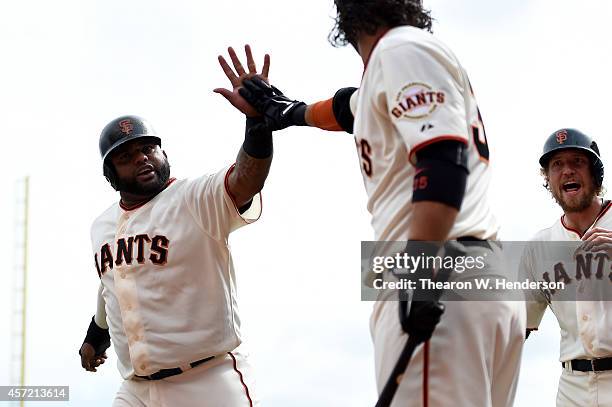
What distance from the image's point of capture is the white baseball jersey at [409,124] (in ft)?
15.1

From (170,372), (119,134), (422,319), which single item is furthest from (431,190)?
(119,134)

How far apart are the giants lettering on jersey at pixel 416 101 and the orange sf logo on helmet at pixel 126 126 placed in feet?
12.2

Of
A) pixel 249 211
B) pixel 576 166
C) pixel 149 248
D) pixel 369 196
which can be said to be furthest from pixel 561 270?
pixel 369 196

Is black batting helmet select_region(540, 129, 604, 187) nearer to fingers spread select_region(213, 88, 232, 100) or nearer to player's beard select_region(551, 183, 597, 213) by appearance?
player's beard select_region(551, 183, 597, 213)

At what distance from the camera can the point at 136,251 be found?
300 inches

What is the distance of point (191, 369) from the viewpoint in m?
7.38

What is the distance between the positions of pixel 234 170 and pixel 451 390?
11.0ft

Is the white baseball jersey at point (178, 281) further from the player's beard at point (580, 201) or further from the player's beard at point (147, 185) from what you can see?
the player's beard at point (580, 201)

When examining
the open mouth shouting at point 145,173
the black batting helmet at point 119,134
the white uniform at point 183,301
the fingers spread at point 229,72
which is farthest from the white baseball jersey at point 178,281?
the fingers spread at point 229,72

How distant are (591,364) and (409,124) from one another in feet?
14.9

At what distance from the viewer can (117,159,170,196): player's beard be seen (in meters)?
7.89

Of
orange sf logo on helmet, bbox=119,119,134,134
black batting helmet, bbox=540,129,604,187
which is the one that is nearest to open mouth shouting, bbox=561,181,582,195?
black batting helmet, bbox=540,129,604,187

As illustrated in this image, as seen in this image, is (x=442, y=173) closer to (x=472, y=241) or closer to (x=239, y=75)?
(x=472, y=241)

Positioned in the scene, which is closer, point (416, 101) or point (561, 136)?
point (416, 101)
